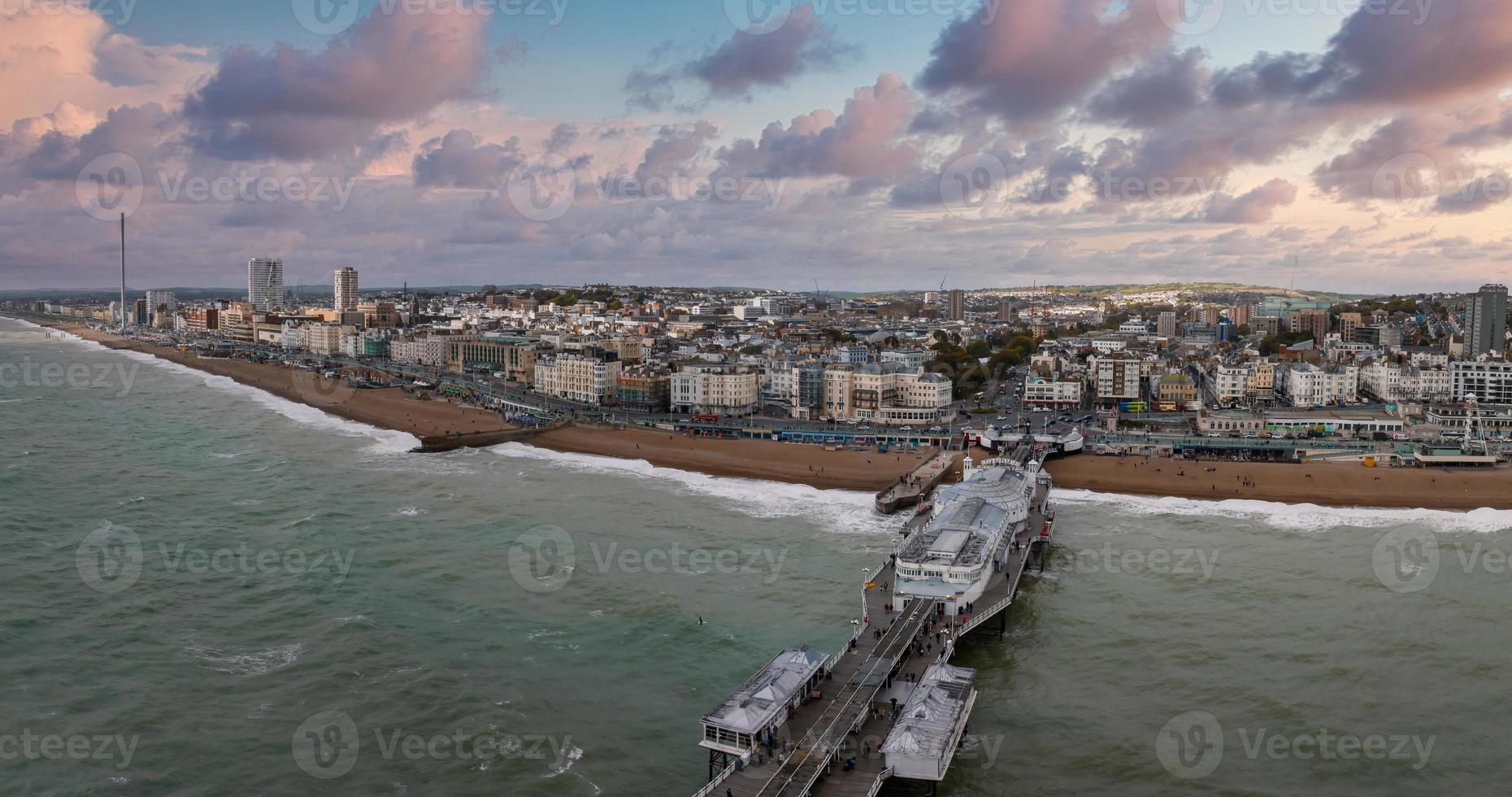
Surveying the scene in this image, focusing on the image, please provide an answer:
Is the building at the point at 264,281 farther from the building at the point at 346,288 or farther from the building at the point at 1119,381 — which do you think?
the building at the point at 1119,381

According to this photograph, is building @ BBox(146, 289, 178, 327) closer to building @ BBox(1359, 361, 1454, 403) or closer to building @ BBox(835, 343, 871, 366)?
building @ BBox(835, 343, 871, 366)

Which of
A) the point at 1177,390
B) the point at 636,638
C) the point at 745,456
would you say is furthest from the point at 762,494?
the point at 1177,390

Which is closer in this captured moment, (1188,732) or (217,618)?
(1188,732)

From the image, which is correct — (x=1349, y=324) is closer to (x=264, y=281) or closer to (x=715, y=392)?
(x=715, y=392)

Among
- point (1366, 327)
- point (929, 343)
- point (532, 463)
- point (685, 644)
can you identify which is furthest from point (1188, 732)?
point (1366, 327)

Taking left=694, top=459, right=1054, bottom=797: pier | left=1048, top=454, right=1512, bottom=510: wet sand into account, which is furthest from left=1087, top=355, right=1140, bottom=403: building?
left=694, top=459, right=1054, bottom=797: pier

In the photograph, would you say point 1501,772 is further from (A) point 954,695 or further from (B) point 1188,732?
(A) point 954,695
